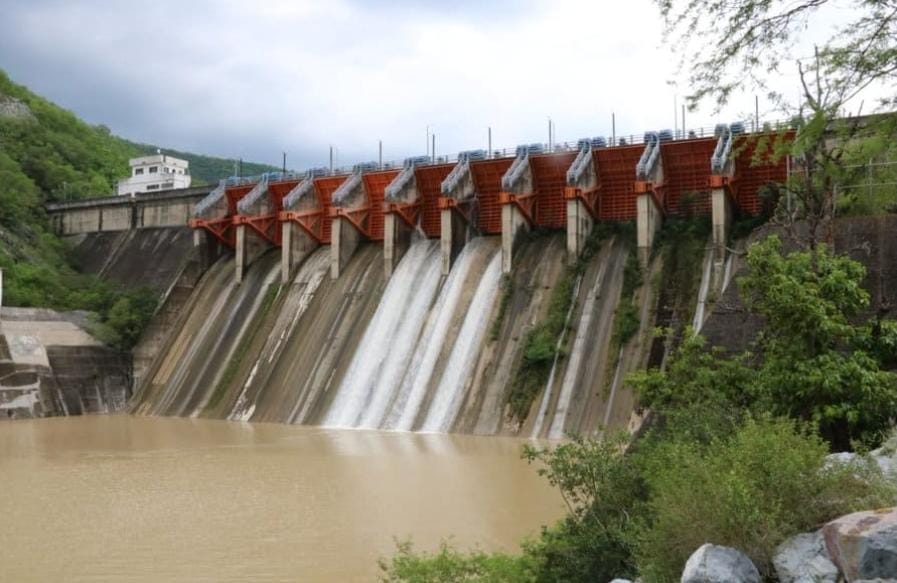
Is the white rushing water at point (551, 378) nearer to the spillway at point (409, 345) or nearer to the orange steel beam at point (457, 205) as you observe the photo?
the spillway at point (409, 345)

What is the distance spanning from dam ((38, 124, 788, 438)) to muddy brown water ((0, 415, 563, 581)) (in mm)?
3496

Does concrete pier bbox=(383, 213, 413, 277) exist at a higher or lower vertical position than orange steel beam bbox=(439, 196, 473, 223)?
lower

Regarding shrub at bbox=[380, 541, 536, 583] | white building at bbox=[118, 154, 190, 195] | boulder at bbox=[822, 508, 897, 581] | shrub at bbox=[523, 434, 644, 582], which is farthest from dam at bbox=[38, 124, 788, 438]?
white building at bbox=[118, 154, 190, 195]

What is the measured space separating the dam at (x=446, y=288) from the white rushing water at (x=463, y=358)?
Answer: 0.07 metres

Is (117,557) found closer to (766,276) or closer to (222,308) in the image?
(766,276)

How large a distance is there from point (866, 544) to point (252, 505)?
40.7ft

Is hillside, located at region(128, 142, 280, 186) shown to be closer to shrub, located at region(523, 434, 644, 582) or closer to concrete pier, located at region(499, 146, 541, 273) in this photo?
concrete pier, located at region(499, 146, 541, 273)

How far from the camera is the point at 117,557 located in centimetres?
1243

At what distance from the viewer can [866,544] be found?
211 inches

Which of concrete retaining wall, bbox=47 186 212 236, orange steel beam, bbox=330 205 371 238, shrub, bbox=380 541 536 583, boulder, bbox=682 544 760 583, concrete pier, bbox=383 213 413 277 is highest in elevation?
concrete retaining wall, bbox=47 186 212 236

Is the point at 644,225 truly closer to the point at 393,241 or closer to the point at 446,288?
the point at 446,288

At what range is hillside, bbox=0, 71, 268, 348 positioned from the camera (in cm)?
4053

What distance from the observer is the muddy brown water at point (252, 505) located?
1220 centimetres

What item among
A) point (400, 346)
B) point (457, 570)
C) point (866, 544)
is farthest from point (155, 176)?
point (866, 544)
